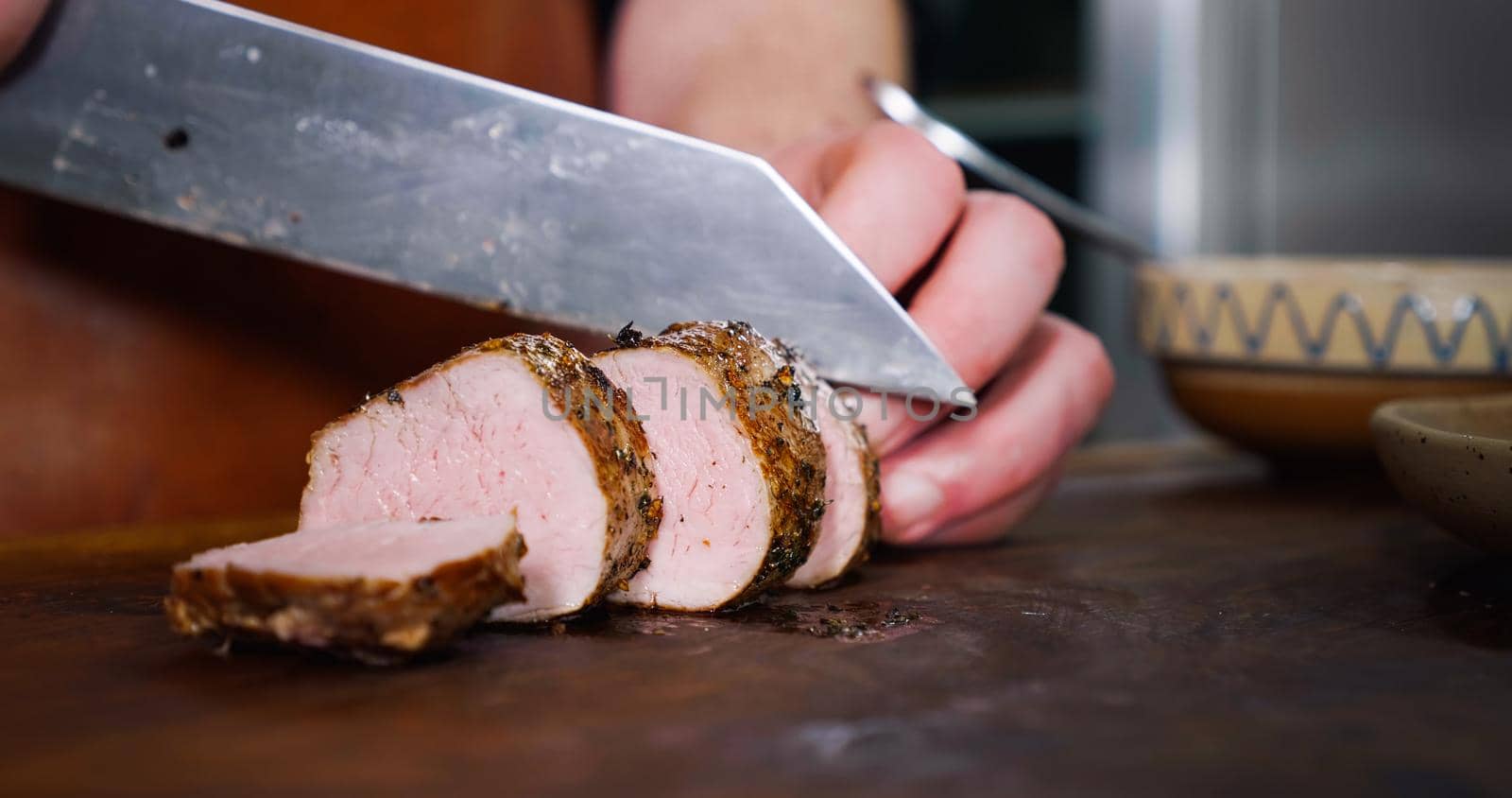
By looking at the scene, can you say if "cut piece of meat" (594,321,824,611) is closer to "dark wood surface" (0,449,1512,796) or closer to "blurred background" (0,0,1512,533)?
"dark wood surface" (0,449,1512,796)

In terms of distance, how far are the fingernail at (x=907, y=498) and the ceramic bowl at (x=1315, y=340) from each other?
1008mm

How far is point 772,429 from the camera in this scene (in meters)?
1.60

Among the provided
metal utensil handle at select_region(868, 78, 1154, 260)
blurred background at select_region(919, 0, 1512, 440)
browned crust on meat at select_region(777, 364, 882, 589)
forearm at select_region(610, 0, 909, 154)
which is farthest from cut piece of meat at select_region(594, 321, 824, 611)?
blurred background at select_region(919, 0, 1512, 440)

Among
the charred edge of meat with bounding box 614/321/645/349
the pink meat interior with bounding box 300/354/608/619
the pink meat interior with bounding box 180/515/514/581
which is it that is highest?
the charred edge of meat with bounding box 614/321/645/349

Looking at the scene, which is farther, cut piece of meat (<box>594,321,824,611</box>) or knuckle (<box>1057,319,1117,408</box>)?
knuckle (<box>1057,319,1117,408</box>)

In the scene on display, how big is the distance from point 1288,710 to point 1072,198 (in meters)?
4.79

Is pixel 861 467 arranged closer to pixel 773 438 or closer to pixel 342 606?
pixel 773 438

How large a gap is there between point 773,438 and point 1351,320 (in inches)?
60.3

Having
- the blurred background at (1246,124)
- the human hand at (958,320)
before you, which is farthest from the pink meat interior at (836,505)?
the blurred background at (1246,124)

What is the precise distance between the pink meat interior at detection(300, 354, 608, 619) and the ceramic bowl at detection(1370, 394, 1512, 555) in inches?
44.1

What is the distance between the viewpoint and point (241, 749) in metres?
1.04

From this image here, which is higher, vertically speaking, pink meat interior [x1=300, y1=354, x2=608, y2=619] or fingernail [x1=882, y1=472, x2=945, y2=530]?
pink meat interior [x1=300, y1=354, x2=608, y2=619]

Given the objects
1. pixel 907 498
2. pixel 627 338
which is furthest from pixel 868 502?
pixel 627 338

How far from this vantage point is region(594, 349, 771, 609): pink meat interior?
1.58 meters
